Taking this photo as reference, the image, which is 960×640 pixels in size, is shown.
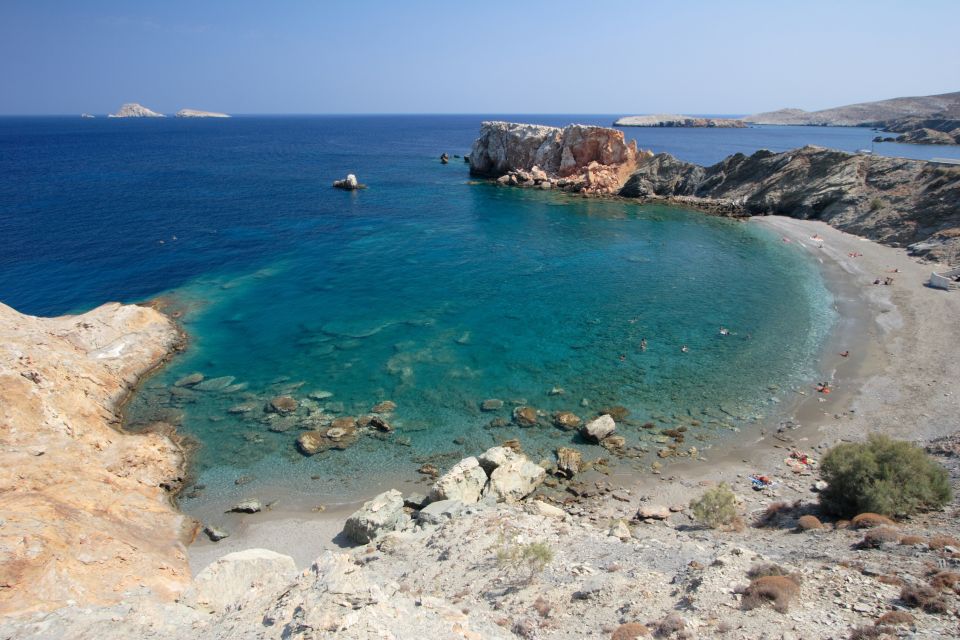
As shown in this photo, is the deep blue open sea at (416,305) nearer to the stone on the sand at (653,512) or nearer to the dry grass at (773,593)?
the stone on the sand at (653,512)

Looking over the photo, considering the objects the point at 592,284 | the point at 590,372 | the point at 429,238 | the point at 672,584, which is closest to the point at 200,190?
the point at 429,238

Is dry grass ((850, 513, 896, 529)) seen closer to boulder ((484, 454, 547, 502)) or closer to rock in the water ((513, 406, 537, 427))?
boulder ((484, 454, 547, 502))

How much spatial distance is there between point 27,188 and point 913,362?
10658cm

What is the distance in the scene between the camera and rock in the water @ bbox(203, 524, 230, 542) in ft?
64.2

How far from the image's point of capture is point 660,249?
54.9m

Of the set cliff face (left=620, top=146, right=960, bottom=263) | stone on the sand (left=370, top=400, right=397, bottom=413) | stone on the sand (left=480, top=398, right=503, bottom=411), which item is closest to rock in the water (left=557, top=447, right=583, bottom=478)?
stone on the sand (left=480, top=398, right=503, bottom=411)

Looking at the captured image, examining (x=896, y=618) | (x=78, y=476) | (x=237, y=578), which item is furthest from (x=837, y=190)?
(x=78, y=476)

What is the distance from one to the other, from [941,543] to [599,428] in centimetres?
1312

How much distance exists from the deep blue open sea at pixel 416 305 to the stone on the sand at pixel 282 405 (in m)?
0.59

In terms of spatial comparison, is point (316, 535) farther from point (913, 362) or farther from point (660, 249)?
point (660, 249)

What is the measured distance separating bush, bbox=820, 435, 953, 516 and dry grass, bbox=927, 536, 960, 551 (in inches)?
102

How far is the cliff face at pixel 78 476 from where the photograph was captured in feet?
45.8

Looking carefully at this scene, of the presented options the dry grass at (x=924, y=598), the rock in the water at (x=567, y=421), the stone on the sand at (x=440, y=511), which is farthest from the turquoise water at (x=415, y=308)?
the dry grass at (x=924, y=598)

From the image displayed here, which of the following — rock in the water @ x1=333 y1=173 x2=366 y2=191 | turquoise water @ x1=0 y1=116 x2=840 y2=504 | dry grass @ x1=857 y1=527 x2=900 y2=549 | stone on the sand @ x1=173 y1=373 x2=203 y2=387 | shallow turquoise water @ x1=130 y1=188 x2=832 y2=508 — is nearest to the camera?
dry grass @ x1=857 y1=527 x2=900 y2=549
